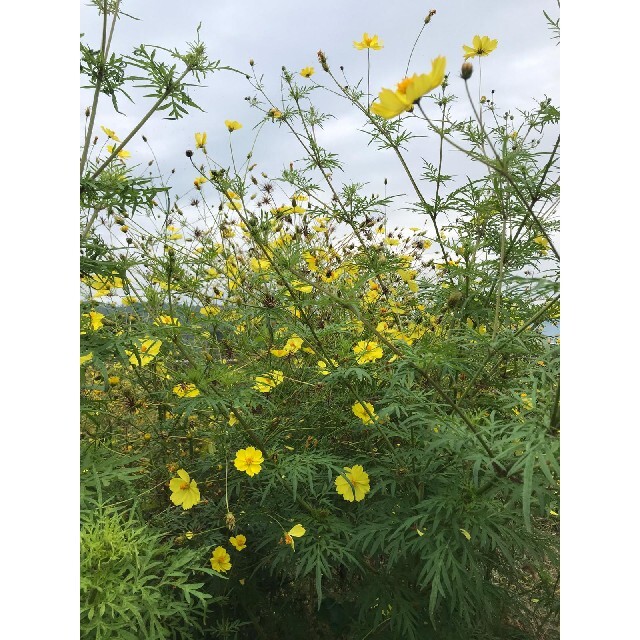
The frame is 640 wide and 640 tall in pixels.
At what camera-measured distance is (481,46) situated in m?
1.11

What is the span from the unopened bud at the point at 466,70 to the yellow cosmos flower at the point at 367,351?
65cm

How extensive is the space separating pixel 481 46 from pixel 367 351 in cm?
62

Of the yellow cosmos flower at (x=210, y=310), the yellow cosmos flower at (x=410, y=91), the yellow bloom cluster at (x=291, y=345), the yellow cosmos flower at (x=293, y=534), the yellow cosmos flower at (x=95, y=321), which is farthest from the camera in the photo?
the yellow cosmos flower at (x=210, y=310)

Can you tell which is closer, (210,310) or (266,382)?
(266,382)

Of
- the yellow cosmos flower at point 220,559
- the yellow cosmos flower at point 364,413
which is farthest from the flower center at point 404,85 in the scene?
the yellow cosmos flower at point 220,559

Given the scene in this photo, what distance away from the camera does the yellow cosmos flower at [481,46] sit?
1104mm

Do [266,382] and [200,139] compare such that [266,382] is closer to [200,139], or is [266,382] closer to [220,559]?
[220,559]

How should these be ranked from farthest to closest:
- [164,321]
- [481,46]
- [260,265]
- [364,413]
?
[260,265] < [164,321] < [364,413] < [481,46]

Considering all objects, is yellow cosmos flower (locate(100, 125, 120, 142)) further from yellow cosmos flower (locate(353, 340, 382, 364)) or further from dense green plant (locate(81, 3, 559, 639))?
yellow cosmos flower (locate(353, 340, 382, 364))

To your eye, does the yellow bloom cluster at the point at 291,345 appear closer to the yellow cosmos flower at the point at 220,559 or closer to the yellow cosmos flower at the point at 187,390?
the yellow cosmos flower at the point at 187,390

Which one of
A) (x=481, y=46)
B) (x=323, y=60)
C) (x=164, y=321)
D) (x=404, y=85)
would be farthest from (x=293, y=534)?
(x=323, y=60)

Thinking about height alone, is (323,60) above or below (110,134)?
above
